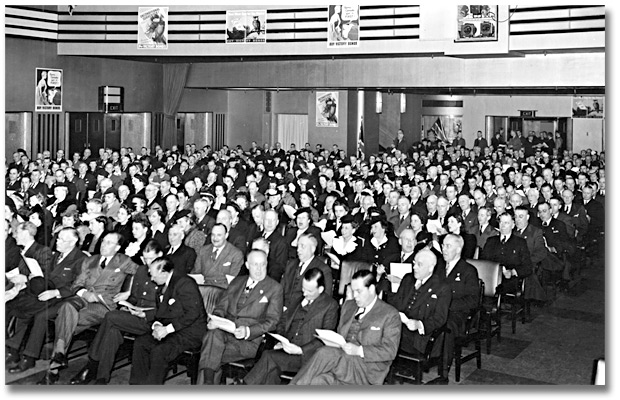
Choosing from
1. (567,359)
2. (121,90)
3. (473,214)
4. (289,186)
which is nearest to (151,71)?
(121,90)

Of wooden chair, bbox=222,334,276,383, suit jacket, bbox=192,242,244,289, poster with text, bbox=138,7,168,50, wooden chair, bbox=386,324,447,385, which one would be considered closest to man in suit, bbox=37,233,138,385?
suit jacket, bbox=192,242,244,289

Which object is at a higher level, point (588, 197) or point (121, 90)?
point (121, 90)

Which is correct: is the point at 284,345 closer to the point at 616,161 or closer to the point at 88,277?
the point at 88,277

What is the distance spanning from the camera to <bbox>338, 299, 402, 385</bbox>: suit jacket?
6652 mm

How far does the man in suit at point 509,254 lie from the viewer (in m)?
9.63

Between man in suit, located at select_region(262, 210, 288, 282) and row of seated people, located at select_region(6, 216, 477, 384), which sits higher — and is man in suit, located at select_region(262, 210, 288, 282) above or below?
above

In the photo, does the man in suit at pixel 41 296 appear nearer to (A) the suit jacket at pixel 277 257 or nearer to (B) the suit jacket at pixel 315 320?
(A) the suit jacket at pixel 277 257

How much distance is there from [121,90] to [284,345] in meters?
18.1

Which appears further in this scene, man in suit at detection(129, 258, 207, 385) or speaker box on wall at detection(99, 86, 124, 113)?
speaker box on wall at detection(99, 86, 124, 113)

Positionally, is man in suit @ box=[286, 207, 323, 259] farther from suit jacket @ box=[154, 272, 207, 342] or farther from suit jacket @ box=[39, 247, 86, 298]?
suit jacket @ box=[154, 272, 207, 342]

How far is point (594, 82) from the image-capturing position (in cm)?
1852

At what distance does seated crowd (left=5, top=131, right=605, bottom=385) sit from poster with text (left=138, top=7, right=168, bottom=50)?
6.16 metres

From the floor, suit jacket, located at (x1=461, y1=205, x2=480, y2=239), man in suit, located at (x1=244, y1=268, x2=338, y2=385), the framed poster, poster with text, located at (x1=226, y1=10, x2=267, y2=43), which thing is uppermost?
poster with text, located at (x1=226, y1=10, x2=267, y2=43)

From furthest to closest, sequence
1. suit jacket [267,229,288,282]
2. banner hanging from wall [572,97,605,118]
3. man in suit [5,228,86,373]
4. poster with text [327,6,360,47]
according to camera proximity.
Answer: banner hanging from wall [572,97,605,118]
poster with text [327,6,360,47]
suit jacket [267,229,288,282]
man in suit [5,228,86,373]
